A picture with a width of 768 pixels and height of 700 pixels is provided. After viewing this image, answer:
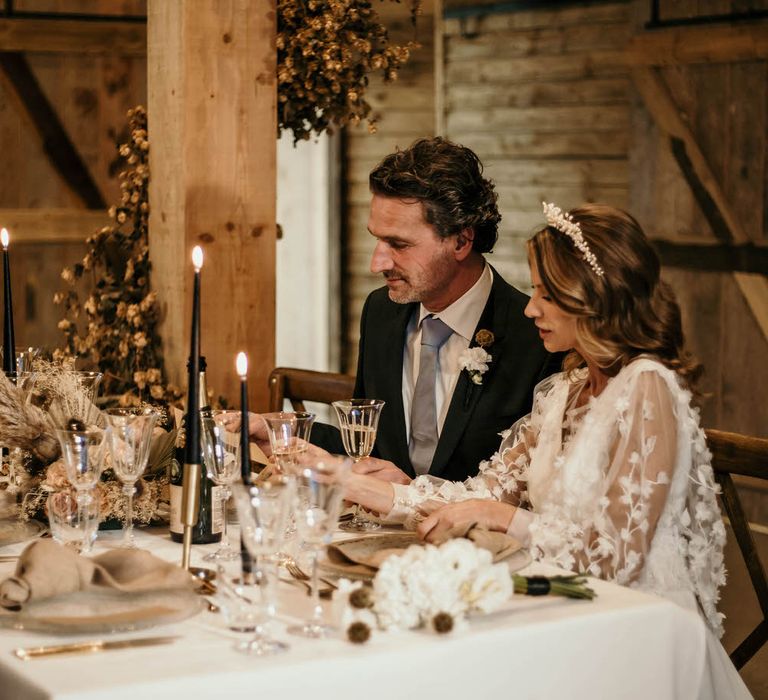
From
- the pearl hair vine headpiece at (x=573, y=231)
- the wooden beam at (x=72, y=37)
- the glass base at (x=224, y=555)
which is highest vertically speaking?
the wooden beam at (x=72, y=37)

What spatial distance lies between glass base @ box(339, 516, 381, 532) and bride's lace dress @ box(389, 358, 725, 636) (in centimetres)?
6

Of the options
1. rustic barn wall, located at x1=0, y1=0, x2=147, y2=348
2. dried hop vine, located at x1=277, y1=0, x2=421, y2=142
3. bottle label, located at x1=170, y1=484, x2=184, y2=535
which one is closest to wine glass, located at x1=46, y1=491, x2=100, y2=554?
bottle label, located at x1=170, y1=484, x2=184, y2=535

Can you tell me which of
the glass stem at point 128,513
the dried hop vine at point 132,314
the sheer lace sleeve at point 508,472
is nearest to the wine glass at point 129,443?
the glass stem at point 128,513

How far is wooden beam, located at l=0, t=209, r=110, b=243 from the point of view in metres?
6.36

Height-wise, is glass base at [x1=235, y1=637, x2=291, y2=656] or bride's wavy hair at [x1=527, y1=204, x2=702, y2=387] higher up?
bride's wavy hair at [x1=527, y1=204, x2=702, y2=387]

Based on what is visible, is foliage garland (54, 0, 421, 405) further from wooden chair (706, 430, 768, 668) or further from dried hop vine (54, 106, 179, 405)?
wooden chair (706, 430, 768, 668)

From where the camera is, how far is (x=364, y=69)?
420 centimetres

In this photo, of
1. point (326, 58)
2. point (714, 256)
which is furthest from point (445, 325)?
point (714, 256)

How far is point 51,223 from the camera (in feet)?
21.1

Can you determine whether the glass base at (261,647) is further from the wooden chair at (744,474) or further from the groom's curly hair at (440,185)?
the groom's curly hair at (440,185)

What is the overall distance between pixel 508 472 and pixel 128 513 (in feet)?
2.92

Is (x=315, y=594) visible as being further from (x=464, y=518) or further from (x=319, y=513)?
(x=464, y=518)

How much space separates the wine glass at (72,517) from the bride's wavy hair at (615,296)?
0.97 m

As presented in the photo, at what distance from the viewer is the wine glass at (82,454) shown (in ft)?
6.75
